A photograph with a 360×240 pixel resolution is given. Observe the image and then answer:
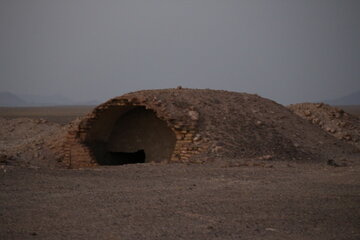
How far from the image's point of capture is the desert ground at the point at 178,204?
4.41 metres

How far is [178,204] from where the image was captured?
5492 millimetres

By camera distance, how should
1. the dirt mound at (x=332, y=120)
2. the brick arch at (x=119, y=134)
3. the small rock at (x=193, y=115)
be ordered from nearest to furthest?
1. the small rock at (x=193, y=115)
2. the brick arch at (x=119, y=134)
3. the dirt mound at (x=332, y=120)

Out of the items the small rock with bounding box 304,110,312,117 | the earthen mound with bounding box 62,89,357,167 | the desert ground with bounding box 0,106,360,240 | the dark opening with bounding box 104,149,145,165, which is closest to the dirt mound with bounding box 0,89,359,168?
the earthen mound with bounding box 62,89,357,167

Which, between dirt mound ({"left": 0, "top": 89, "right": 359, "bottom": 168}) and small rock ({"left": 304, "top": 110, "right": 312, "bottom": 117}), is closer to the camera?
dirt mound ({"left": 0, "top": 89, "right": 359, "bottom": 168})

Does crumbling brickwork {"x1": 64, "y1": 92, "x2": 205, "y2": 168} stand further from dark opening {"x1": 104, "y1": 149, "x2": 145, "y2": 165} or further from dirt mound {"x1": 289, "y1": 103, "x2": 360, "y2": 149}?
dirt mound {"x1": 289, "y1": 103, "x2": 360, "y2": 149}

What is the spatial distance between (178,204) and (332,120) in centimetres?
1413

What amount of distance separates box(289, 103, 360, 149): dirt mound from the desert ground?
9432 millimetres

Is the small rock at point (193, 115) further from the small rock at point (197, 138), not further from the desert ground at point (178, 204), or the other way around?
the desert ground at point (178, 204)

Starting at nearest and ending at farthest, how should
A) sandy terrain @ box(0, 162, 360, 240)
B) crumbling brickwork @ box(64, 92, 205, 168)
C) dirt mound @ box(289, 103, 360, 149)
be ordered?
sandy terrain @ box(0, 162, 360, 240) → crumbling brickwork @ box(64, 92, 205, 168) → dirt mound @ box(289, 103, 360, 149)

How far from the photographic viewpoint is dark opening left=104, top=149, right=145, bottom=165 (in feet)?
44.4

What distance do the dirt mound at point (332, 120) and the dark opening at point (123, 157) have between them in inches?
280

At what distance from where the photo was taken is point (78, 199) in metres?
5.73

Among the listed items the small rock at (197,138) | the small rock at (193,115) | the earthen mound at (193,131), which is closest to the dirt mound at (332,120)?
the earthen mound at (193,131)

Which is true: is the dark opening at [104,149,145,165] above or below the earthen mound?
below
